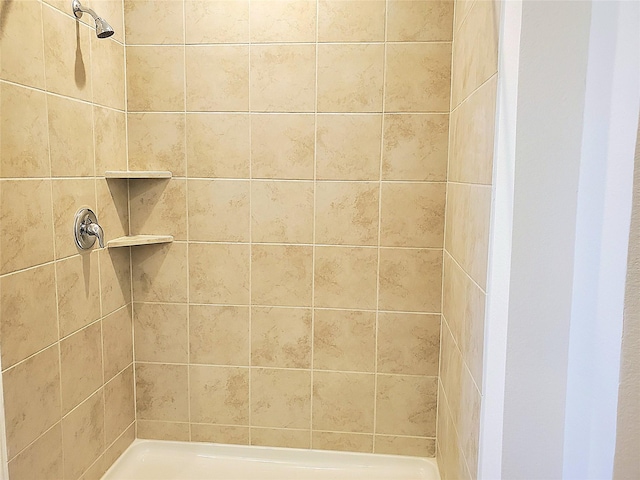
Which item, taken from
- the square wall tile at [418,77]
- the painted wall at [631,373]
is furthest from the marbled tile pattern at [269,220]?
the painted wall at [631,373]

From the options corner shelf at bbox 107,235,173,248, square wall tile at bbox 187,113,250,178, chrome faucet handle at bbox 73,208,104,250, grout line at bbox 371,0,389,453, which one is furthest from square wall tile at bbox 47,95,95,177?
grout line at bbox 371,0,389,453

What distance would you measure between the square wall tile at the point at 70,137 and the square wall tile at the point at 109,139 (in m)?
0.04

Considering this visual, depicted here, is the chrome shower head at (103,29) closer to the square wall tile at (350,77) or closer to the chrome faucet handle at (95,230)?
the chrome faucet handle at (95,230)

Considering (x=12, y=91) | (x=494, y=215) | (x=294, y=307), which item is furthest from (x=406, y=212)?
(x=12, y=91)

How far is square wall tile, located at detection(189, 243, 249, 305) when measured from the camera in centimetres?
182

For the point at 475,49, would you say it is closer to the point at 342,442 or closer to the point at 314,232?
the point at 314,232

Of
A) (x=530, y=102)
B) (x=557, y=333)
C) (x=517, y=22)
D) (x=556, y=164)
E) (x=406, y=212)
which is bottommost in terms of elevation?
(x=557, y=333)

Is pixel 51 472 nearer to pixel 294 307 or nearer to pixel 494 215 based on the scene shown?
pixel 294 307

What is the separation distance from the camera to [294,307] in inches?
71.6

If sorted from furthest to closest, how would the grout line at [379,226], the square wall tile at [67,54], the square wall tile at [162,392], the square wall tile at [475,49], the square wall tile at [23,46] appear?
the square wall tile at [162,392]
the grout line at [379,226]
the square wall tile at [67,54]
the square wall tile at [23,46]
the square wall tile at [475,49]

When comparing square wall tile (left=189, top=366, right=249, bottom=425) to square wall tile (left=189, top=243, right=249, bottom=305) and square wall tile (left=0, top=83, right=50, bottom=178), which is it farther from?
square wall tile (left=0, top=83, right=50, bottom=178)

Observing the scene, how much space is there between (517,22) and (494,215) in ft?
1.11

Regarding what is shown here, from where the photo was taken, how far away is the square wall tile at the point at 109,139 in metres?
1.60

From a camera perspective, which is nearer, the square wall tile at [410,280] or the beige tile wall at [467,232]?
the beige tile wall at [467,232]
